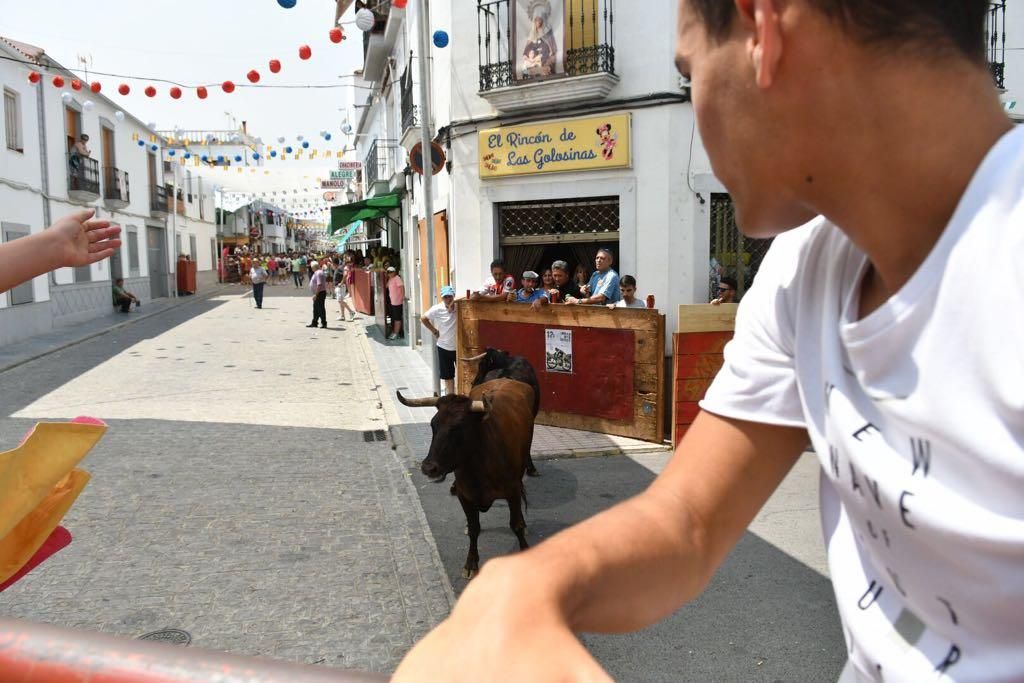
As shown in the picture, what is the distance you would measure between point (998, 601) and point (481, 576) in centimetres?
50

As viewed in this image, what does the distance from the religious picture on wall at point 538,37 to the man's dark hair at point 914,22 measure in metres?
9.63

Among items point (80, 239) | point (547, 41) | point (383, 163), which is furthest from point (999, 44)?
point (383, 163)

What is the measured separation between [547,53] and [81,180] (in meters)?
18.3

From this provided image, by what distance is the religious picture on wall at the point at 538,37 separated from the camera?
9.78 metres

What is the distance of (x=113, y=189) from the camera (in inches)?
1033

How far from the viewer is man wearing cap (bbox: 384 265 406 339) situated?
698 inches

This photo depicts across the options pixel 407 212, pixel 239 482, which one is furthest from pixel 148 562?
pixel 407 212

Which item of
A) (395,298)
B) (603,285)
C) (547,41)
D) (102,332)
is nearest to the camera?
(603,285)

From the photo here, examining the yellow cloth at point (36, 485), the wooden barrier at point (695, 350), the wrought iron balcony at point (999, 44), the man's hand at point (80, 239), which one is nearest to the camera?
the yellow cloth at point (36, 485)

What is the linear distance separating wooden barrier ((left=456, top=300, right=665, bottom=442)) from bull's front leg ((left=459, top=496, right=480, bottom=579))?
3.47m

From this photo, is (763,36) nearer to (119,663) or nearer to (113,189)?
(119,663)

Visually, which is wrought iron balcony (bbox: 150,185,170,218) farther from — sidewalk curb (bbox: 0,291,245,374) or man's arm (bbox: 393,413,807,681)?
man's arm (bbox: 393,413,807,681)

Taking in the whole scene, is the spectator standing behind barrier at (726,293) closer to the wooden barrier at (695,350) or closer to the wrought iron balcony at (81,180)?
the wooden barrier at (695,350)

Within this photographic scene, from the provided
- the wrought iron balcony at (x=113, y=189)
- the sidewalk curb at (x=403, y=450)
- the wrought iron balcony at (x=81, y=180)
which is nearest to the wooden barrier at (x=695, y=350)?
the sidewalk curb at (x=403, y=450)
